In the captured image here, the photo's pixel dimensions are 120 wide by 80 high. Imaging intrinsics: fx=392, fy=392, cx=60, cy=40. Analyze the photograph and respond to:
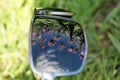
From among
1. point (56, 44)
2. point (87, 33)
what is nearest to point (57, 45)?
point (56, 44)

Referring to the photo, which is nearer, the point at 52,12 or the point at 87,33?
the point at 52,12

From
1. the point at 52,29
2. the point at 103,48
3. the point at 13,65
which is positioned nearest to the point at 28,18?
the point at 13,65

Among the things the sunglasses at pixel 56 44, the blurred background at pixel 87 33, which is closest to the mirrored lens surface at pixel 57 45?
the sunglasses at pixel 56 44

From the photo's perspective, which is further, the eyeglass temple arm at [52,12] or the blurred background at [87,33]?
the blurred background at [87,33]

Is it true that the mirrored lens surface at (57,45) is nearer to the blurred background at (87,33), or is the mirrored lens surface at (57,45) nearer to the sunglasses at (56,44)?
the sunglasses at (56,44)

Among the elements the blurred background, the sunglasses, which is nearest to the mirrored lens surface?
the sunglasses

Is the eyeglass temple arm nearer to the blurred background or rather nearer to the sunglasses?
the sunglasses

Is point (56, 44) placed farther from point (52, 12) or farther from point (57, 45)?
point (52, 12)
